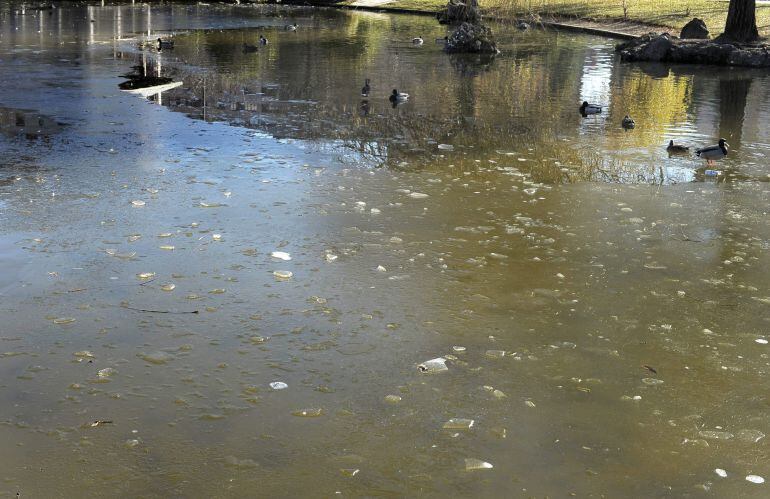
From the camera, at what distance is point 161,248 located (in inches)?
356

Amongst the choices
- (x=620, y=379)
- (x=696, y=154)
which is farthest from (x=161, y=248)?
(x=696, y=154)

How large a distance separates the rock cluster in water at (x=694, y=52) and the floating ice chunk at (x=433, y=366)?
2259cm

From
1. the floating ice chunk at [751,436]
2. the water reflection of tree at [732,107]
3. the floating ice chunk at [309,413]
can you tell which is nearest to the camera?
the floating ice chunk at [751,436]

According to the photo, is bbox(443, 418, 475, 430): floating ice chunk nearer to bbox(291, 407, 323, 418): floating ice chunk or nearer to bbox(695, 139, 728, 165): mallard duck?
bbox(291, 407, 323, 418): floating ice chunk

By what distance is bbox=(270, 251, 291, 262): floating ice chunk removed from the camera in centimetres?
884

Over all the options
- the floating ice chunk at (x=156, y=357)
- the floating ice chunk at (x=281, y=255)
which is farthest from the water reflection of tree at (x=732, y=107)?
the floating ice chunk at (x=156, y=357)

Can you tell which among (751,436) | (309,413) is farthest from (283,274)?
(751,436)

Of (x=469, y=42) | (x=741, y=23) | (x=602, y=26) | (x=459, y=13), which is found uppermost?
(x=459, y=13)

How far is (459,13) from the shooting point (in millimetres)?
40594

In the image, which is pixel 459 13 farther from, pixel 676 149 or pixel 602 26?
pixel 676 149

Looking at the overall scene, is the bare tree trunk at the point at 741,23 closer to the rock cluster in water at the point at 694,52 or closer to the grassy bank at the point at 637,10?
the rock cluster in water at the point at 694,52

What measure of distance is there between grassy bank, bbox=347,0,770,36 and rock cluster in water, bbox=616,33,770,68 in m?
5.82

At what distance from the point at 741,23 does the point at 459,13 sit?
1433 cm

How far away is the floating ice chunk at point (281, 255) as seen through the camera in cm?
884
